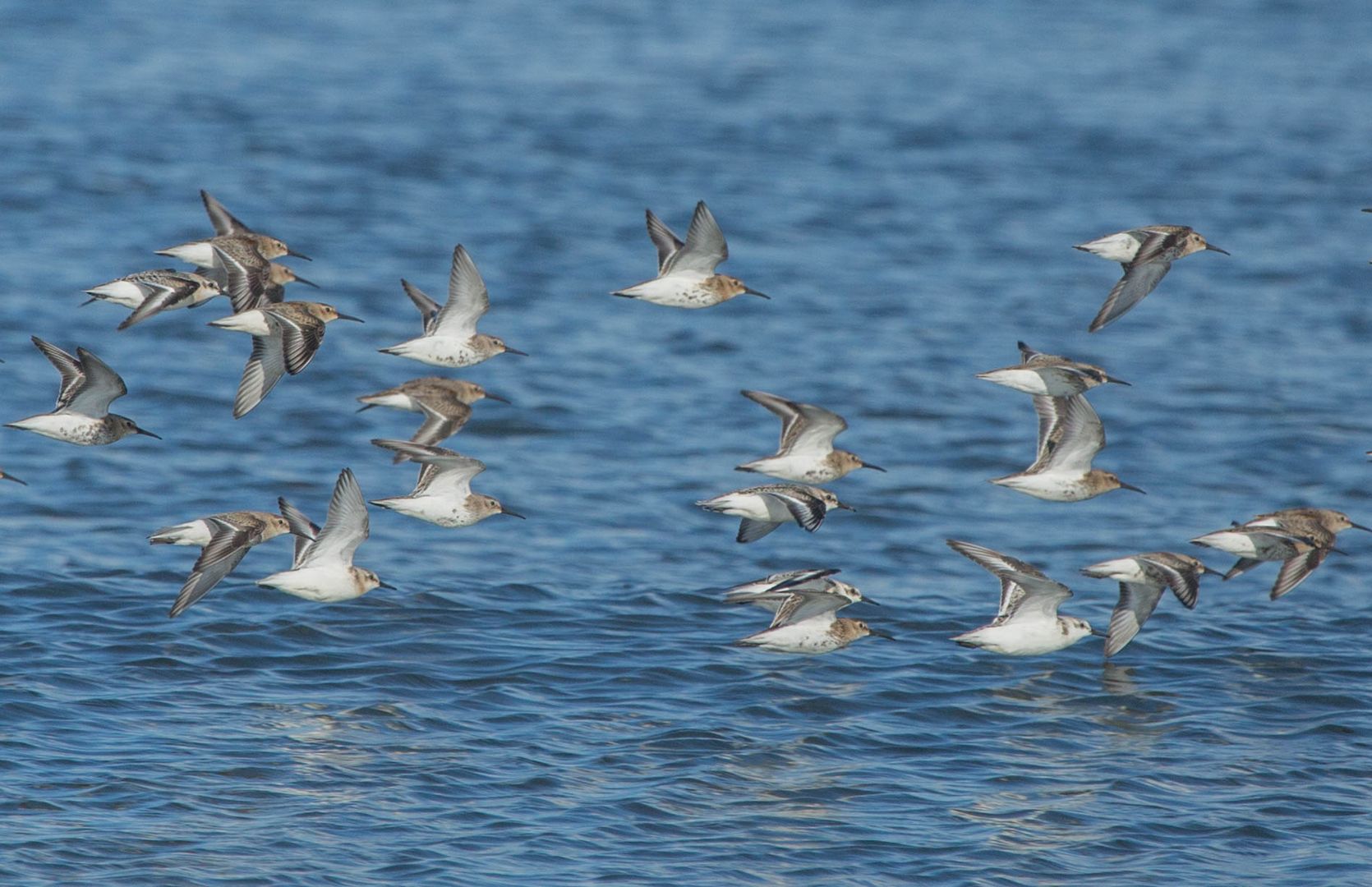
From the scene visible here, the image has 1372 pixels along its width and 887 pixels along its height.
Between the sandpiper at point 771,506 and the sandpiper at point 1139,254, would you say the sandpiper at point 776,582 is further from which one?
the sandpiper at point 1139,254

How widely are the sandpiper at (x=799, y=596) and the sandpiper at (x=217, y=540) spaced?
3304mm

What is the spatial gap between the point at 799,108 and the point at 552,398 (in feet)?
54.6

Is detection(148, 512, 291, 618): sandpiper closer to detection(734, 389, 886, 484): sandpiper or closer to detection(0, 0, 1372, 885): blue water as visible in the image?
detection(0, 0, 1372, 885): blue water

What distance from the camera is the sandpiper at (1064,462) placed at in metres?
14.2

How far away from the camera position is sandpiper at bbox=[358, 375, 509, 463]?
13641 mm

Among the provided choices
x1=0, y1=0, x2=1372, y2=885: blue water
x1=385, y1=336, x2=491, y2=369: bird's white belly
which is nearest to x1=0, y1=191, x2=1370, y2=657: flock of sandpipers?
x1=385, y1=336, x2=491, y2=369: bird's white belly

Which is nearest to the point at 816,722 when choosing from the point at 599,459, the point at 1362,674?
the point at 1362,674

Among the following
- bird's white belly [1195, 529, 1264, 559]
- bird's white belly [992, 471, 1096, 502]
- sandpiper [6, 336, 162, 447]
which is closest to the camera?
sandpiper [6, 336, 162, 447]

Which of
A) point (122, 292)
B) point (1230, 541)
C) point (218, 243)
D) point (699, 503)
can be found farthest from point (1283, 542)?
point (122, 292)

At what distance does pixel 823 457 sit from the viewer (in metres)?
13.8

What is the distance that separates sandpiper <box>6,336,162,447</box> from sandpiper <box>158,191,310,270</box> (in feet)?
4.00

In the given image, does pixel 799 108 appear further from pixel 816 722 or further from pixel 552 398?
pixel 816 722

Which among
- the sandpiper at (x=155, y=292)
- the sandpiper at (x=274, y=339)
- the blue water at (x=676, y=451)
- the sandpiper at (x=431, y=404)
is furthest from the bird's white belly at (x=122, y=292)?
the blue water at (x=676, y=451)

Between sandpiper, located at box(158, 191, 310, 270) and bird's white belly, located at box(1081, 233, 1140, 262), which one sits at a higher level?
bird's white belly, located at box(1081, 233, 1140, 262)
